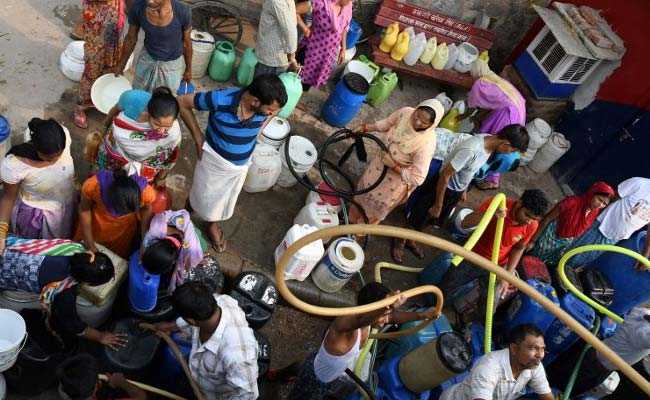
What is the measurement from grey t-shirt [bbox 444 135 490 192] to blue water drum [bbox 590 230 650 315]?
174 cm

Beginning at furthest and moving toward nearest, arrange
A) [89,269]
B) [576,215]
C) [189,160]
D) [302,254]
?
[189,160], [576,215], [302,254], [89,269]

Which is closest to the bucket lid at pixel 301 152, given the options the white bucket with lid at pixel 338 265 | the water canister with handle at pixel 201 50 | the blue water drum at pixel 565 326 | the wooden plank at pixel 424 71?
the white bucket with lid at pixel 338 265

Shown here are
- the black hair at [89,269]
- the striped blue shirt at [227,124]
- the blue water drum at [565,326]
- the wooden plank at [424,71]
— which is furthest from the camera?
the wooden plank at [424,71]

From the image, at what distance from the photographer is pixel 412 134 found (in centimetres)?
485

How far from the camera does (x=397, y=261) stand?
5781 millimetres

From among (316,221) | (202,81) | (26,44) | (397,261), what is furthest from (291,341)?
(26,44)

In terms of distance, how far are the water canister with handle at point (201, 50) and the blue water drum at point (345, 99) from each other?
1530 mm

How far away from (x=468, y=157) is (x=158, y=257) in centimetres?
305

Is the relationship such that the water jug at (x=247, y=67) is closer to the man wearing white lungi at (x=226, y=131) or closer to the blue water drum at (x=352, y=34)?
the blue water drum at (x=352, y=34)

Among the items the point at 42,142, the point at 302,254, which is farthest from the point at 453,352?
the point at 42,142

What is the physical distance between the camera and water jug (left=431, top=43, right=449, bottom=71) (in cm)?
742

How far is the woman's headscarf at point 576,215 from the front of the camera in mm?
5189

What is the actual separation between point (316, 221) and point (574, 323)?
8.51 ft

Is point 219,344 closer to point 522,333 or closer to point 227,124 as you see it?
point 227,124
